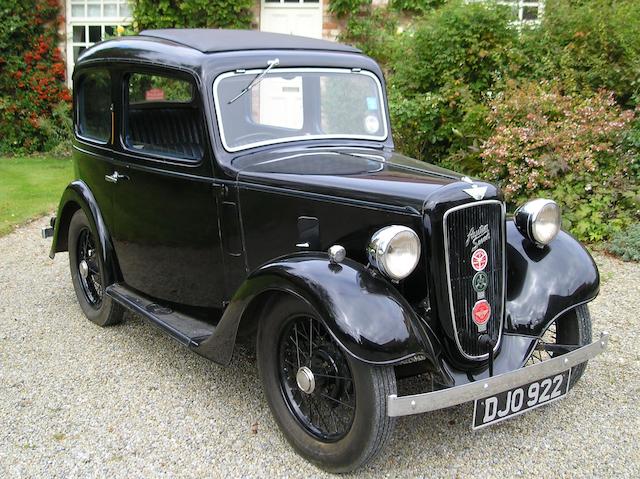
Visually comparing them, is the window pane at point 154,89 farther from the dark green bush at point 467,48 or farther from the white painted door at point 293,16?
the white painted door at point 293,16

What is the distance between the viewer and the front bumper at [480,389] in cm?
252

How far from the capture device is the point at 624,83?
719 cm

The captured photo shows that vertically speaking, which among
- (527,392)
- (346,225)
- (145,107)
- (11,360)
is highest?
(145,107)

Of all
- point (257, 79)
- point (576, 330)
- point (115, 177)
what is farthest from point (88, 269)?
point (576, 330)

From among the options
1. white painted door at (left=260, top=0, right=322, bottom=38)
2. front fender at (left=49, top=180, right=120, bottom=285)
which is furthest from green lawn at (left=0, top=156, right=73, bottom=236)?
white painted door at (left=260, top=0, right=322, bottom=38)

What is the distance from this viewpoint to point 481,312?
2951mm

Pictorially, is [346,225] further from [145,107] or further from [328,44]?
[145,107]

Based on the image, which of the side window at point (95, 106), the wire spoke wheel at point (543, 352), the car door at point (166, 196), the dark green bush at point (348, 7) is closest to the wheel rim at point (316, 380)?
the car door at point (166, 196)

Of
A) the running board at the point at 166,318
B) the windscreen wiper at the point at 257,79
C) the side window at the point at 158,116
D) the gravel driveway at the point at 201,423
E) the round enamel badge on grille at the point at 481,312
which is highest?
the windscreen wiper at the point at 257,79

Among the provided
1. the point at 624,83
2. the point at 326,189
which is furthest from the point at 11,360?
the point at 624,83

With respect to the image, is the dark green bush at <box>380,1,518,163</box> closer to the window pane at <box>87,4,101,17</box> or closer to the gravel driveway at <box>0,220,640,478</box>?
the gravel driveway at <box>0,220,640,478</box>

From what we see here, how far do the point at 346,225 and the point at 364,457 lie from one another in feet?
3.31

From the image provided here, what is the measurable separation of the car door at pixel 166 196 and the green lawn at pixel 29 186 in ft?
12.4

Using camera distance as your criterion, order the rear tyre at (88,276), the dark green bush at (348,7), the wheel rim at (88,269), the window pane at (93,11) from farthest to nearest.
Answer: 1. the window pane at (93,11)
2. the dark green bush at (348,7)
3. the wheel rim at (88,269)
4. the rear tyre at (88,276)
